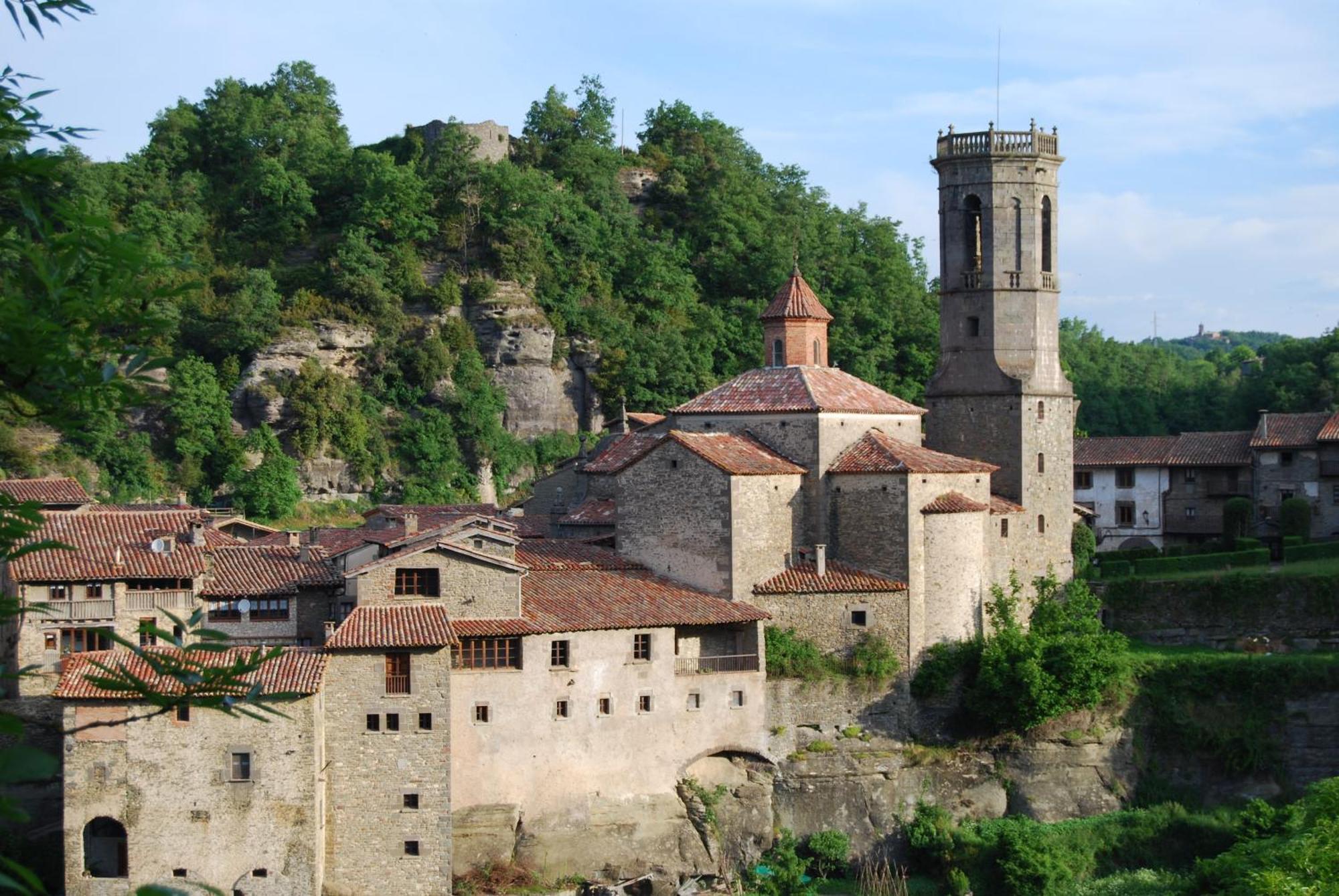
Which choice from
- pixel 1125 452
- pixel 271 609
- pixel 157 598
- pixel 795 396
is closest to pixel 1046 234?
pixel 795 396

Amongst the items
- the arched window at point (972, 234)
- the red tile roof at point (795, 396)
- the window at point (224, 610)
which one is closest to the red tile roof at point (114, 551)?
the window at point (224, 610)

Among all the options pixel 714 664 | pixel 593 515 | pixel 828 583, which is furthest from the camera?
pixel 593 515

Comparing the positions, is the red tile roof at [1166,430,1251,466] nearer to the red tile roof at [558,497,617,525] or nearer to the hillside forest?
the hillside forest

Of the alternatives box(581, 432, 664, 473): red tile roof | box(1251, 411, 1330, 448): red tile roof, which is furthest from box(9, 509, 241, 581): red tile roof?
box(1251, 411, 1330, 448): red tile roof

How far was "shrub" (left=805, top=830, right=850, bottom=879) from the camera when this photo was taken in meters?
37.0

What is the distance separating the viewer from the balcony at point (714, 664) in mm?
37031

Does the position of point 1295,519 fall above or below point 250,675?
above

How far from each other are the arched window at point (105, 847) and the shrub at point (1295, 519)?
35778mm

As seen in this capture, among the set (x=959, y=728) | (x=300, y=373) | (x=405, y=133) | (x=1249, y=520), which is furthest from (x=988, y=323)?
(x=405, y=133)

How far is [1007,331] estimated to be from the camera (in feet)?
147

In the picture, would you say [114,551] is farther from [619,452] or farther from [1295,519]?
[1295,519]

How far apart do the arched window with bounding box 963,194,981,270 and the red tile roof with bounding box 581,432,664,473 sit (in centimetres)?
964

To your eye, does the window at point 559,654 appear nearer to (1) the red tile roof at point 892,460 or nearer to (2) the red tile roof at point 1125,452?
(1) the red tile roof at point 892,460

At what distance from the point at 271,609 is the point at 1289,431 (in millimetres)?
34530
